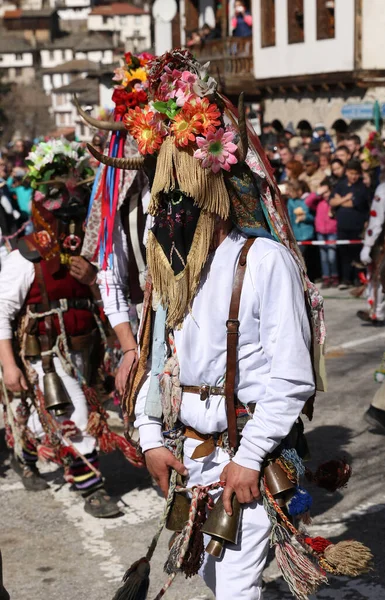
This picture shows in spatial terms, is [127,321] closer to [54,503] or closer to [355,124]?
[54,503]

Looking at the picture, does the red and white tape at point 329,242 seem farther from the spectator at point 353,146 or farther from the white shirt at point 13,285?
the white shirt at point 13,285

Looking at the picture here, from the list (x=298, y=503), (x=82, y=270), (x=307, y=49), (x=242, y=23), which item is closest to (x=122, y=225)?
(x=82, y=270)

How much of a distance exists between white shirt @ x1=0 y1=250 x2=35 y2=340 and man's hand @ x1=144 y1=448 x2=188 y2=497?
7.74 ft

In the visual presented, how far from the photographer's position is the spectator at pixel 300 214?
14.5 m

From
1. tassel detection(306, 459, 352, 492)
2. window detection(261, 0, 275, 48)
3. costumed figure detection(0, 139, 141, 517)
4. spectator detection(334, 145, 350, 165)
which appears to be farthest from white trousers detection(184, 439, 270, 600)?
window detection(261, 0, 275, 48)

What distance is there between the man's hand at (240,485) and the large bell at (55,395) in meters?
2.73

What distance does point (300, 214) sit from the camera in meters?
14.4

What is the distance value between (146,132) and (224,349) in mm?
798

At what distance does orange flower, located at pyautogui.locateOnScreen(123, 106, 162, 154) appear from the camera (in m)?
3.55

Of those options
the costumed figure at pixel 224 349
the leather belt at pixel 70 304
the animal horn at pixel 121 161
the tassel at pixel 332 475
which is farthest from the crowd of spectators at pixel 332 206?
the costumed figure at pixel 224 349

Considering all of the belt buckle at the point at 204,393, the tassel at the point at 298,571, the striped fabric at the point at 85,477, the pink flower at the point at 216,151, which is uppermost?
the pink flower at the point at 216,151

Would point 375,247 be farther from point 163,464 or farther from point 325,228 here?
point 163,464

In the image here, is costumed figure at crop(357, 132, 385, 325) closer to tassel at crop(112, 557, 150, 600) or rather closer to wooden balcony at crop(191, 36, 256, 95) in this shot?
tassel at crop(112, 557, 150, 600)

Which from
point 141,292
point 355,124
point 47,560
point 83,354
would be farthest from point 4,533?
point 355,124
